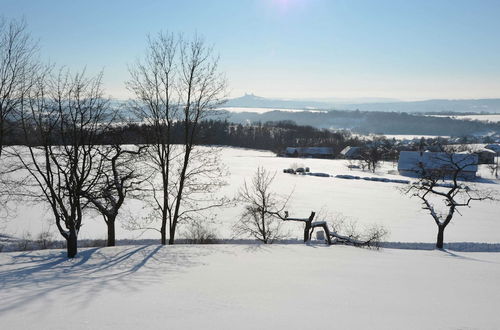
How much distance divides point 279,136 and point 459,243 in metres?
129

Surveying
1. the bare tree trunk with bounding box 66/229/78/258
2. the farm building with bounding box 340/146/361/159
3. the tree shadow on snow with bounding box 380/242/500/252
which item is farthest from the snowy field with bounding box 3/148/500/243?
the farm building with bounding box 340/146/361/159

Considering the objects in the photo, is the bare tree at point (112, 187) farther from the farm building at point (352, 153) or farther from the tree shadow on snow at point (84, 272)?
the farm building at point (352, 153)

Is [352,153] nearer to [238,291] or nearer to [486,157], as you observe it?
[486,157]

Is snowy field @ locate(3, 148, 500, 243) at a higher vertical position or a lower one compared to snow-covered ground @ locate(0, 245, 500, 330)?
lower

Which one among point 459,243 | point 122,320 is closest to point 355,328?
point 122,320

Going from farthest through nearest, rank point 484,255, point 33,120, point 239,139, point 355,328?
point 239,139 < point 484,255 < point 33,120 < point 355,328

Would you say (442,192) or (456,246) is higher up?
(442,192)

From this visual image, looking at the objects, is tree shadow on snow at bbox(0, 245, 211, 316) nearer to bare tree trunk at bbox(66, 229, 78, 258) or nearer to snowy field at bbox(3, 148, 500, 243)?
bare tree trunk at bbox(66, 229, 78, 258)

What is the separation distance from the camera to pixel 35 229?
71.6ft

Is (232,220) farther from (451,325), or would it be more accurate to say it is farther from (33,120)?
(451,325)

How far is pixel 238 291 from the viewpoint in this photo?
727 centimetres

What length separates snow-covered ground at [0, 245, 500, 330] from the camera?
5.59m

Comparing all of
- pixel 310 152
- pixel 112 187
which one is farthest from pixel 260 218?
pixel 310 152

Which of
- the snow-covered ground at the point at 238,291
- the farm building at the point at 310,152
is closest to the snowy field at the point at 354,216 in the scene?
the snow-covered ground at the point at 238,291
